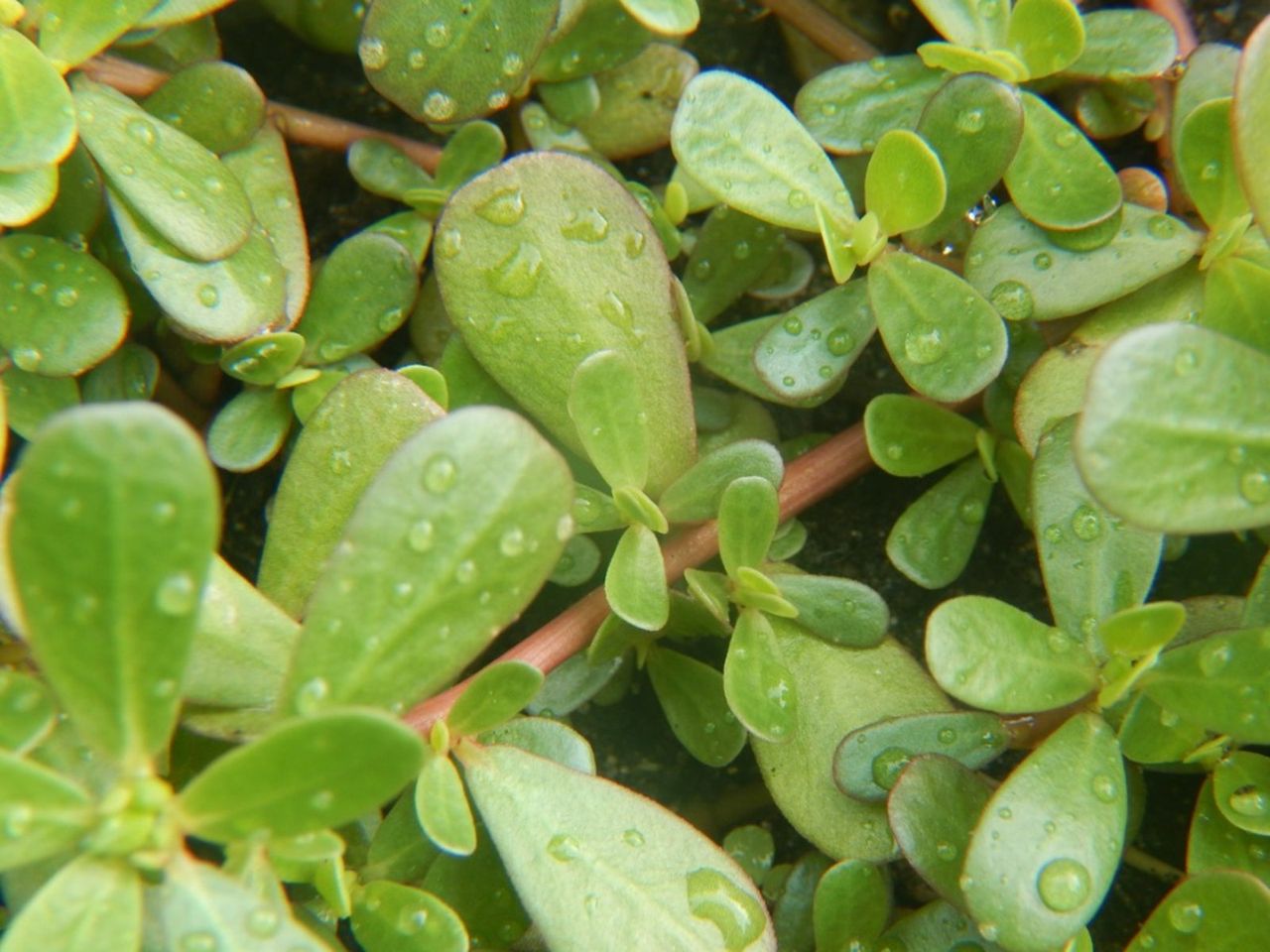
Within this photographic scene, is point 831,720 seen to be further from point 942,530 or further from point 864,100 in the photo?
point 864,100

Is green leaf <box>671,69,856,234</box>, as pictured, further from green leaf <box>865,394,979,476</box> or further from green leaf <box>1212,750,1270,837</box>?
green leaf <box>1212,750,1270,837</box>

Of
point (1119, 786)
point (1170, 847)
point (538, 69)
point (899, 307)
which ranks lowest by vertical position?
point (1170, 847)

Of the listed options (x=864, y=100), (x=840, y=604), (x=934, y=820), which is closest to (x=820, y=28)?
(x=864, y=100)

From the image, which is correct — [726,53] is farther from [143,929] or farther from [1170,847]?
[143,929]

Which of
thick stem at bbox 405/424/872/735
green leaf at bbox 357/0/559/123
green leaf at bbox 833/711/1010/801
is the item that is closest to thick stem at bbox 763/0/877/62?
green leaf at bbox 357/0/559/123

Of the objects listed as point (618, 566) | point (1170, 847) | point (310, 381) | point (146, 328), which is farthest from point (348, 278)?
point (1170, 847)

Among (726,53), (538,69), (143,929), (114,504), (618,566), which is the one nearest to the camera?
(114,504)
